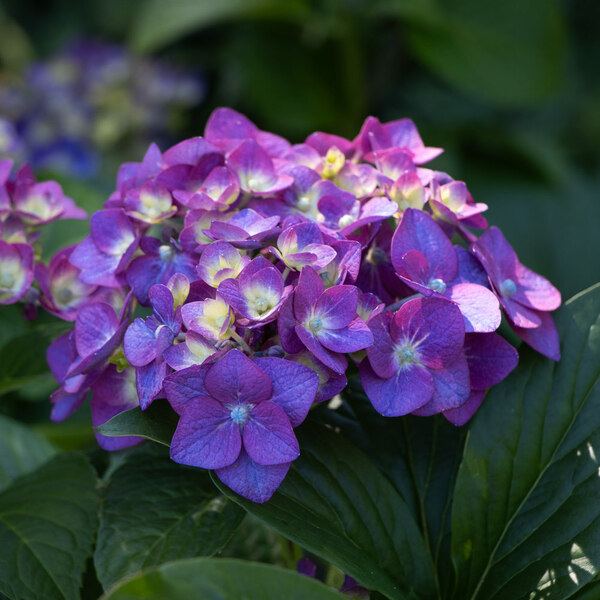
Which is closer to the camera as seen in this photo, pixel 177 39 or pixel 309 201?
pixel 309 201

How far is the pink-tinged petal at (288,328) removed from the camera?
0.55 m

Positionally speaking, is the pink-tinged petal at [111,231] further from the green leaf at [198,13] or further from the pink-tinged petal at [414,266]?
the green leaf at [198,13]

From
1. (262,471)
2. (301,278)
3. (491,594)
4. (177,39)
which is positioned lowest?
(177,39)

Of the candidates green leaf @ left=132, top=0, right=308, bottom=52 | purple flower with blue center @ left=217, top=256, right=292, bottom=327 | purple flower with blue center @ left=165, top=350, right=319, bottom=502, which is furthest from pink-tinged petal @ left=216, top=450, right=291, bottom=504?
green leaf @ left=132, top=0, right=308, bottom=52

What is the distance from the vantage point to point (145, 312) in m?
0.81

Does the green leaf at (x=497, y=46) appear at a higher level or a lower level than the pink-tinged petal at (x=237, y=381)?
lower

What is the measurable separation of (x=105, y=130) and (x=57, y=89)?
0.58 ft

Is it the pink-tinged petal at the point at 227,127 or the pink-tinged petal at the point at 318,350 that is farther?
the pink-tinged petal at the point at 227,127

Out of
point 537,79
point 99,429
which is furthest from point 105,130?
point 99,429

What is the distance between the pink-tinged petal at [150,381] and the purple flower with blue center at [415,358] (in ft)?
0.49

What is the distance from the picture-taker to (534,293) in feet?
2.26

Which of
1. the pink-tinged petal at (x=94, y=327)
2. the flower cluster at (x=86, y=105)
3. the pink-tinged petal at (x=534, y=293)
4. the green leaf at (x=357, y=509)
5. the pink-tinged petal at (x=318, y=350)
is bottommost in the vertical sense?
the flower cluster at (x=86, y=105)

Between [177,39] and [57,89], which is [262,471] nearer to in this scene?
[57,89]

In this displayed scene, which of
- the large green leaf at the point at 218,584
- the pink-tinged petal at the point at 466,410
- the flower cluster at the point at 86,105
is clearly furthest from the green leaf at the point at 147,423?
the flower cluster at the point at 86,105
